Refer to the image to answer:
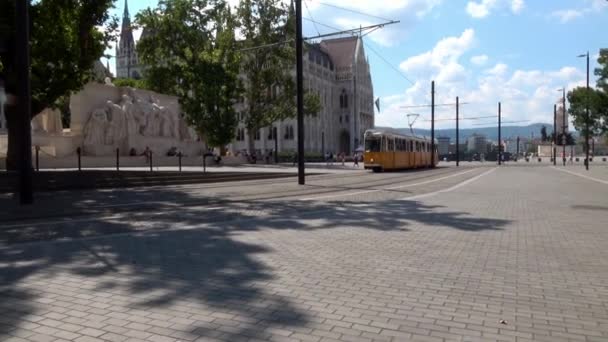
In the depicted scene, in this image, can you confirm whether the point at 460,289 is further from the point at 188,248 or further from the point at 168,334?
the point at 188,248

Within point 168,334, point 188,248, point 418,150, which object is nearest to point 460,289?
point 168,334

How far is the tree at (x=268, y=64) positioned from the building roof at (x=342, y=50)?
73.6 m

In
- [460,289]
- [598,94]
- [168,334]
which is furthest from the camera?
[598,94]

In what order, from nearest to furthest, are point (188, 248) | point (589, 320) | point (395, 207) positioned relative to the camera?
point (589, 320)
point (188, 248)
point (395, 207)

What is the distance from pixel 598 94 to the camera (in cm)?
4794

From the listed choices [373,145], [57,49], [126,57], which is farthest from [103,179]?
[126,57]

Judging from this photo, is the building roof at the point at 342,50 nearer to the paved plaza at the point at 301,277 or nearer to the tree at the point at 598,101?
the tree at the point at 598,101

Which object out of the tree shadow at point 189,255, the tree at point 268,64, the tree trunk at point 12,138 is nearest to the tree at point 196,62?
the tree at point 268,64

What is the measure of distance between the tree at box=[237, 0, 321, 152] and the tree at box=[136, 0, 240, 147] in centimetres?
433

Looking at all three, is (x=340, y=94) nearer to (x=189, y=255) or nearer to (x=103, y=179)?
(x=103, y=179)

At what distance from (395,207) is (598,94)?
142ft

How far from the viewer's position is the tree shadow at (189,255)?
4.39 m

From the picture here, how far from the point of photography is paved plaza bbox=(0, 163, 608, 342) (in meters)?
3.97

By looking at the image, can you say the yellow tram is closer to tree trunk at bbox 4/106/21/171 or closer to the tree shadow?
tree trunk at bbox 4/106/21/171
